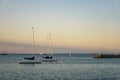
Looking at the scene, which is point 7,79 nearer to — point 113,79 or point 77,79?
point 77,79

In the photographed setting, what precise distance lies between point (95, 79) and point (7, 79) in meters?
14.5

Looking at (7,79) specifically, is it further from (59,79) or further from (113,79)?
(113,79)

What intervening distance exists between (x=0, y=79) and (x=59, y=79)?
9.73 meters

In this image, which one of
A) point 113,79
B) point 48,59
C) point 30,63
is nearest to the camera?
point 113,79

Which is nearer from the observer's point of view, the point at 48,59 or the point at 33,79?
the point at 33,79

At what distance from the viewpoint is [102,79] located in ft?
168

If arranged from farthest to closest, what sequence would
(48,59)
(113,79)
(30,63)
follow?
(48,59) < (30,63) < (113,79)

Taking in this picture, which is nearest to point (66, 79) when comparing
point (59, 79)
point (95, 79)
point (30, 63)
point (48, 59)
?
point (59, 79)

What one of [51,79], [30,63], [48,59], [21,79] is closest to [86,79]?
[51,79]

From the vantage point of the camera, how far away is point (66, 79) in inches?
2024

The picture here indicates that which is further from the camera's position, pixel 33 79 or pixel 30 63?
pixel 30 63

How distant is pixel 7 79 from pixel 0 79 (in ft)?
3.77

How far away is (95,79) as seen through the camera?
51281 millimetres

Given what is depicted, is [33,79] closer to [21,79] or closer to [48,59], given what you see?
[21,79]
